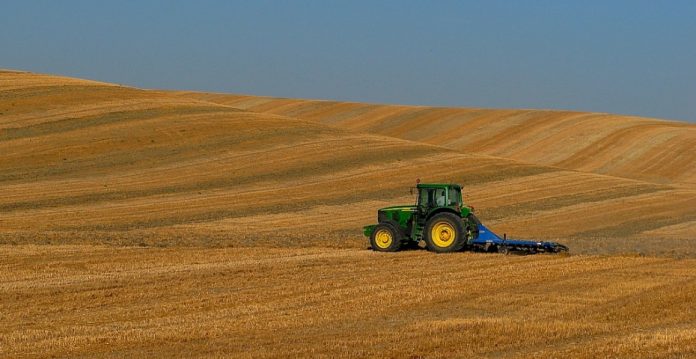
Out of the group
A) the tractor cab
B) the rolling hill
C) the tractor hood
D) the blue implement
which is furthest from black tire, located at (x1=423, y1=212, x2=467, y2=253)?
the rolling hill

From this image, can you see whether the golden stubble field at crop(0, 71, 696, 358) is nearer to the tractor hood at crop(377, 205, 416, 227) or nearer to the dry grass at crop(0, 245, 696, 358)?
the dry grass at crop(0, 245, 696, 358)

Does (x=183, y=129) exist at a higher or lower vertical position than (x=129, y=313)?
higher

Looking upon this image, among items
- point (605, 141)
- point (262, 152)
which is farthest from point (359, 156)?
Result: point (605, 141)

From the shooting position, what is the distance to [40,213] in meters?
37.0

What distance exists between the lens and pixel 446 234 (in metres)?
25.8

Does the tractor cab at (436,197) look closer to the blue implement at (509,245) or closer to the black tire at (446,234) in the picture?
the black tire at (446,234)

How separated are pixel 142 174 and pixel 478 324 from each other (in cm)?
3149

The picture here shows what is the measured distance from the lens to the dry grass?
13703mm

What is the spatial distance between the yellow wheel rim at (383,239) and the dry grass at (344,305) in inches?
52.9

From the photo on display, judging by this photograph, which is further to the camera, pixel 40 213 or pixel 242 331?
pixel 40 213

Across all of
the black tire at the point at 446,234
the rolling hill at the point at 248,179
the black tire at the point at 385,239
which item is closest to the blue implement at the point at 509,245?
the black tire at the point at 446,234

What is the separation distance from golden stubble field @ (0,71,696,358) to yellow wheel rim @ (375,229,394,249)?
746 mm

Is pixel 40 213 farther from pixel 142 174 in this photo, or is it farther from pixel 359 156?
pixel 359 156

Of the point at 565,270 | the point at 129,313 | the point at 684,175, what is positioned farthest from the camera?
the point at 684,175
